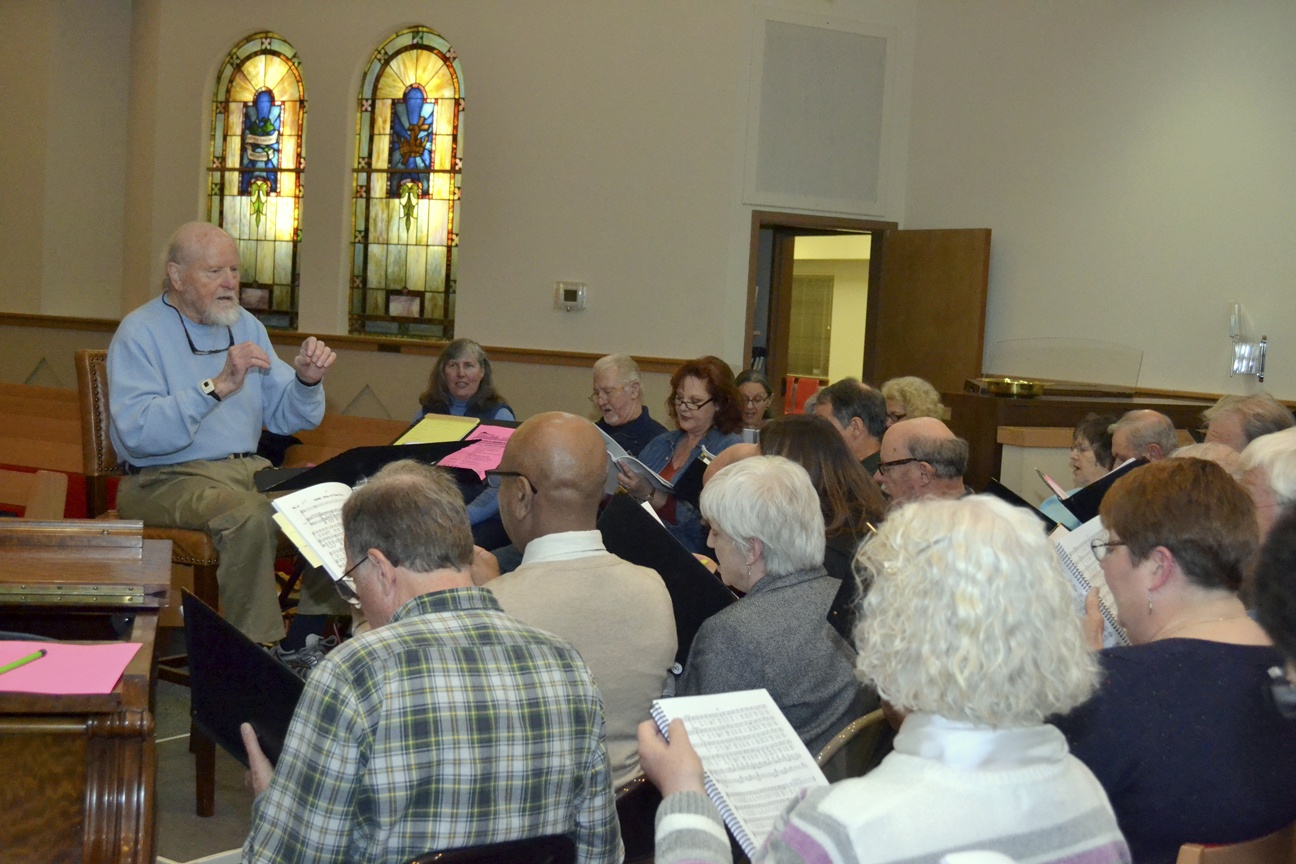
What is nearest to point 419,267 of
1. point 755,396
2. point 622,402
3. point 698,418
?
point 755,396

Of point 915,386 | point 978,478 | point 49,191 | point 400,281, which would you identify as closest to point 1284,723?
point 915,386

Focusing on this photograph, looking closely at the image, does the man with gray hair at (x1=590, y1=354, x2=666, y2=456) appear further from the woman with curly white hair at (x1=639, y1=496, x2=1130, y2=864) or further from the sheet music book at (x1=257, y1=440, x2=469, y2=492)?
the woman with curly white hair at (x1=639, y1=496, x2=1130, y2=864)

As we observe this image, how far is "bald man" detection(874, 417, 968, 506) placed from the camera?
378cm

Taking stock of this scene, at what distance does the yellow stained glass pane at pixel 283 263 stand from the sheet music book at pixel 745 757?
30.2ft

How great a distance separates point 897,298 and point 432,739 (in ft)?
25.7

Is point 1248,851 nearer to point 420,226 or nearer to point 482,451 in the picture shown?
point 482,451

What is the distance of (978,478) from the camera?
6.51 m

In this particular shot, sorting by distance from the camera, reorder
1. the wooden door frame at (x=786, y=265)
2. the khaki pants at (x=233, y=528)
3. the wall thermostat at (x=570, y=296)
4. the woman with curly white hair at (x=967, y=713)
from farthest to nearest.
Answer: the wall thermostat at (x=570, y=296), the wooden door frame at (x=786, y=265), the khaki pants at (x=233, y=528), the woman with curly white hair at (x=967, y=713)

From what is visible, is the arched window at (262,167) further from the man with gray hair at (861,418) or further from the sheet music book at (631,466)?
the sheet music book at (631,466)

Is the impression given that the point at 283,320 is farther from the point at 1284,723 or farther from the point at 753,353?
the point at 1284,723

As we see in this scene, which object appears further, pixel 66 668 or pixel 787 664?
pixel 787 664

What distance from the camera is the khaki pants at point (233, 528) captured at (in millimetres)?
3627

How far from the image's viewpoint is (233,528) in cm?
363

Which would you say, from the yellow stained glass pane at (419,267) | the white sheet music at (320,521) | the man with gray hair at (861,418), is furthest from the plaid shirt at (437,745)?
the yellow stained glass pane at (419,267)
